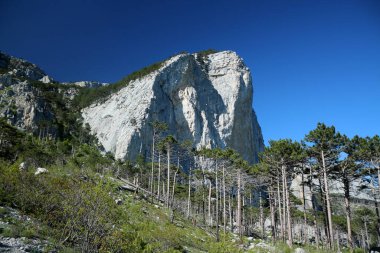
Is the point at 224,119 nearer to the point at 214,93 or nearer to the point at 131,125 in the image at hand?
the point at 214,93

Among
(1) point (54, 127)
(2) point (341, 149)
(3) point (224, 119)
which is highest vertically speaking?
(3) point (224, 119)

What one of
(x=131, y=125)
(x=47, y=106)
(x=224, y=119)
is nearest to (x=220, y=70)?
(x=224, y=119)

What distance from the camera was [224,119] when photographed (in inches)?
4491

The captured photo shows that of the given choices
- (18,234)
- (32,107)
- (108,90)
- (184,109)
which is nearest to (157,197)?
(18,234)

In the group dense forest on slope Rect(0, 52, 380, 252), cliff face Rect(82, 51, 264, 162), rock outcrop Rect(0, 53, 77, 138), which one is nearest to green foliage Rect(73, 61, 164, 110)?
cliff face Rect(82, 51, 264, 162)

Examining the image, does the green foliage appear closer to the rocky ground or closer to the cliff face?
the cliff face

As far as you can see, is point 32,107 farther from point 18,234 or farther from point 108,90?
point 18,234

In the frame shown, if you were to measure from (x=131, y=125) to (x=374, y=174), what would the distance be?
235 feet

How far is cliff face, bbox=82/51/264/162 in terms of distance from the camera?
93.8m

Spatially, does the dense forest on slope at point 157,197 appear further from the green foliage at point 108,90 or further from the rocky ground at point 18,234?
the green foliage at point 108,90

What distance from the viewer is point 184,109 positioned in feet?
352

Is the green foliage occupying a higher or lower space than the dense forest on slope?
higher

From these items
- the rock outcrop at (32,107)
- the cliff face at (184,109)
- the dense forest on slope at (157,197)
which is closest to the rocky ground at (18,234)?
the dense forest on slope at (157,197)

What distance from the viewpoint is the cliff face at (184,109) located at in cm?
9381
